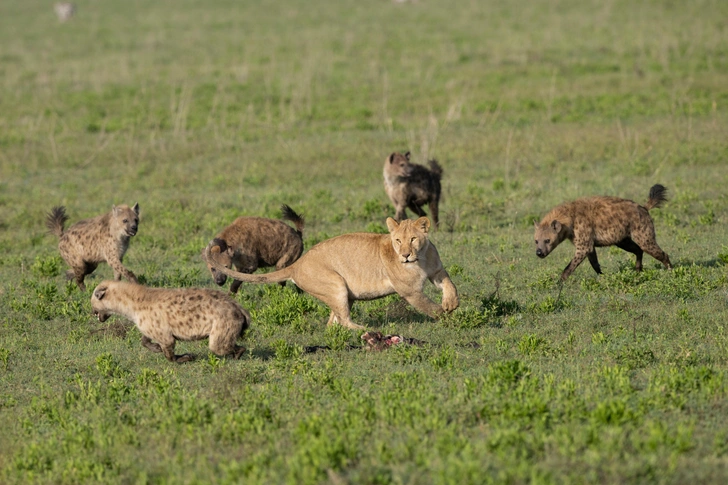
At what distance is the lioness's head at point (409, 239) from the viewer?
30.9 ft

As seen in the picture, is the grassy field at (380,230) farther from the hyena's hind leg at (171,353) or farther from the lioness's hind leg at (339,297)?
the lioness's hind leg at (339,297)

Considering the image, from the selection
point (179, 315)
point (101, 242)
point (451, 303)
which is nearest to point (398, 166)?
point (101, 242)

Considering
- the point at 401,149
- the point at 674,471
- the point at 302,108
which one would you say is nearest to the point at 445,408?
the point at 674,471

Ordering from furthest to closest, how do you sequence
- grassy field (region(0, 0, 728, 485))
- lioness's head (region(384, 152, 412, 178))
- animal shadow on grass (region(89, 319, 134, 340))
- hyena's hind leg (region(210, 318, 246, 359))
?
lioness's head (region(384, 152, 412, 178)), animal shadow on grass (region(89, 319, 134, 340)), hyena's hind leg (region(210, 318, 246, 359)), grassy field (region(0, 0, 728, 485))

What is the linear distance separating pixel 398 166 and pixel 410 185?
0.38 metres

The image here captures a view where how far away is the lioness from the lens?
9656 mm

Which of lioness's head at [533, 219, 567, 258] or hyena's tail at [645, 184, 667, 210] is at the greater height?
hyena's tail at [645, 184, 667, 210]

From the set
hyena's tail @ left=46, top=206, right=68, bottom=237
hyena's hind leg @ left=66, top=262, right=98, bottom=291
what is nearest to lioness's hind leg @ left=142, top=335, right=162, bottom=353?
hyena's hind leg @ left=66, top=262, right=98, bottom=291

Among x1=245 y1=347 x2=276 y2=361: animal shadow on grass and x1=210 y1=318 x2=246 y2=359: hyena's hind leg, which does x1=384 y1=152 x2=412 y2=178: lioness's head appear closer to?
x1=245 y1=347 x2=276 y2=361: animal shadow on grass

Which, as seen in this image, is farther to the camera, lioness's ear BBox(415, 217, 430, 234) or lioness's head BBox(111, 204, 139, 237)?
lioness's head BBox(111, 204, 139, 237)

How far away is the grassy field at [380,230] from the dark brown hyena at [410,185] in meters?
0.43

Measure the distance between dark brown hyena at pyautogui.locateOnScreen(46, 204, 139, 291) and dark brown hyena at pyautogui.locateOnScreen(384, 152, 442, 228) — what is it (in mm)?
4646

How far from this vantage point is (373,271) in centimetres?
988

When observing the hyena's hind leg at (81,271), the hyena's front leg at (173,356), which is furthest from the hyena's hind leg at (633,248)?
the hyena's hind leg at (81,271)
